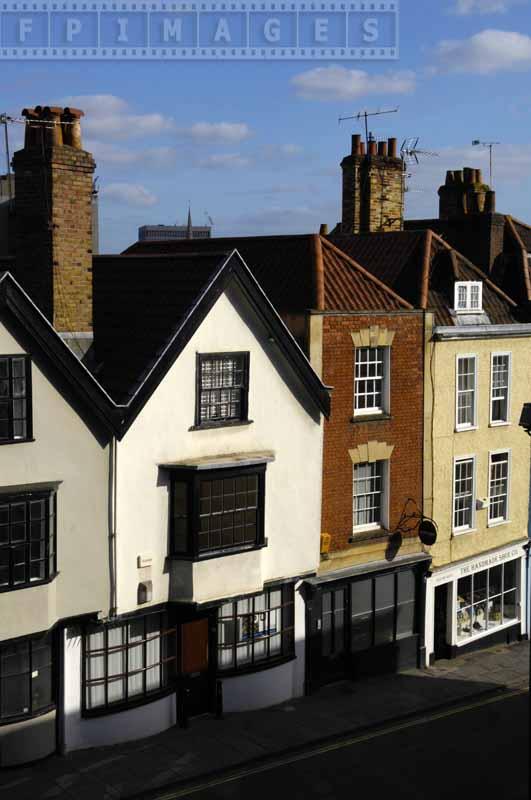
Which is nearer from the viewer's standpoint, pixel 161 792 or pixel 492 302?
pixel 161 792

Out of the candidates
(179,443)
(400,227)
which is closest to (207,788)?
(179,443)

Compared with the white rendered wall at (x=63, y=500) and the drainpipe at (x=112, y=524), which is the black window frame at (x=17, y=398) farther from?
the drainpipe at (x=112, y=524)

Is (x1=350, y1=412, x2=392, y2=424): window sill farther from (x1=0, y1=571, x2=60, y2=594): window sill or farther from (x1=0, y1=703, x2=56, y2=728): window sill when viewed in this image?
(x1=0, y1=703, x2=56, y2=728): window sill

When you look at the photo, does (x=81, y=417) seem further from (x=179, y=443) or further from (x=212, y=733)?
(x=212, y=733)

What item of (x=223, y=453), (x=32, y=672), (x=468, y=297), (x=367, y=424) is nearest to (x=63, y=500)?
(x=32, y=672)

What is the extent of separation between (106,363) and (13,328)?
11.9ft

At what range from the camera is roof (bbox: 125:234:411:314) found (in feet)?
89.2

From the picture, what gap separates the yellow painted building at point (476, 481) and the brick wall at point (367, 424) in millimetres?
503

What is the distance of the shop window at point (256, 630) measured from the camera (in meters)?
25.2

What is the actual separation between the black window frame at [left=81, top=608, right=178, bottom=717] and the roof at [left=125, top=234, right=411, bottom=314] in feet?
28.5

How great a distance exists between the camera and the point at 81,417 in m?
21.8

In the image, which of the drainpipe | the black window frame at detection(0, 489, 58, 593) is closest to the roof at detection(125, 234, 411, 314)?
the drainpipe

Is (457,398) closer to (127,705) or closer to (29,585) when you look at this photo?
(127,705)


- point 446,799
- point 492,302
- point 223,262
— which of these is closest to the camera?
point 446,799
